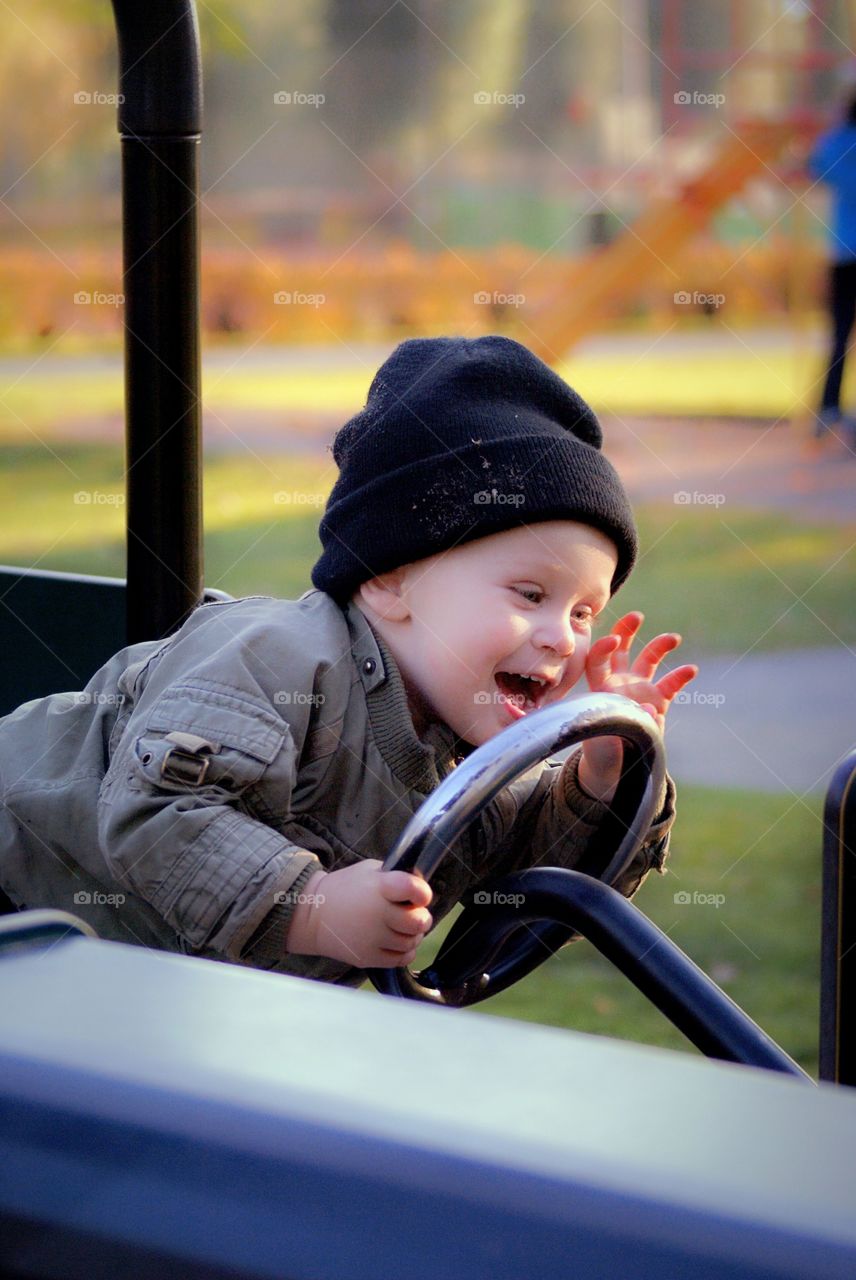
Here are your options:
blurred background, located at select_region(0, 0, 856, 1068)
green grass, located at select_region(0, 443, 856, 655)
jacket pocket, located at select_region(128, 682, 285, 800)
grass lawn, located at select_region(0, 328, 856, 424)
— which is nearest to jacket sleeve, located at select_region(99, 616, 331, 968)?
jacket pocket, located at select_region(128, 682, 285, 800)

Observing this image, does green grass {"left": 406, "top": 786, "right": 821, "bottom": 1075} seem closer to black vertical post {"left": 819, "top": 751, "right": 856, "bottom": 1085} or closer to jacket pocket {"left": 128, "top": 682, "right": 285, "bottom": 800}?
black vertical post {"left": 819, "top": 751, "right": 856, "bottom": 1085}

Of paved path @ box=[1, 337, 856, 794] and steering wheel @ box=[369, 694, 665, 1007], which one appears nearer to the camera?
steering wheel @ box=[369, 694, 665, 1007]

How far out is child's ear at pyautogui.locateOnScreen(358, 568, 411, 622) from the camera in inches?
66.7

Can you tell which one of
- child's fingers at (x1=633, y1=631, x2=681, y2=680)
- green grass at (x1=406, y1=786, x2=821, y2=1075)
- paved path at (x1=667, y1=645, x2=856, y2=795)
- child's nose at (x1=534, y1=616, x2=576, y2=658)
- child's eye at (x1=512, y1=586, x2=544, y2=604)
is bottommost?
paved path at (x1=667, y1=645, x2=856, y2=795)

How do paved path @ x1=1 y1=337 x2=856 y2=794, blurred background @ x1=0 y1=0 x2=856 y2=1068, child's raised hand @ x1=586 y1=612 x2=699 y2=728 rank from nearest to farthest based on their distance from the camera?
child's raised hand @ x1=586 y1=612 x2=699 y2=728 < paved path @ x1=1 y1=337 x2=856 y2=794 < blurred background @ x1=0 y1=0 x2=856 y2=1068

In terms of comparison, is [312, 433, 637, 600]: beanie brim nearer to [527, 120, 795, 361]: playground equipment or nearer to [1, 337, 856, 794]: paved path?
[1, 337, 856, 794]: paved path

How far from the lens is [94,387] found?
12164 mm

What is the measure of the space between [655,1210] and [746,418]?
10664mm

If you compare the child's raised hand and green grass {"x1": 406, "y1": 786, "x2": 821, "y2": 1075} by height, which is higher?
the child's raised hand

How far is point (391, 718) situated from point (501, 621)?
150mm

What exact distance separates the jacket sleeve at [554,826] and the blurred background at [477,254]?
4.71 m

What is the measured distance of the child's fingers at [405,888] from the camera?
1123 millimetres

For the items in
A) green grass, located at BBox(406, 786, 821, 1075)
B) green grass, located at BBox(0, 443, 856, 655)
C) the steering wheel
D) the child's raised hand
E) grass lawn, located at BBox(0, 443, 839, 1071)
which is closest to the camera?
the steering wheel

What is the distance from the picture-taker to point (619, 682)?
1.59 meters
